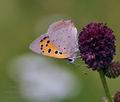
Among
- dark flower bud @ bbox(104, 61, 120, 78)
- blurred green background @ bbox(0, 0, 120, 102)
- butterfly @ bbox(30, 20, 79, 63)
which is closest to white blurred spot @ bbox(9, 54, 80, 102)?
blurred green background @ bbox(0, 0, 120, 102)

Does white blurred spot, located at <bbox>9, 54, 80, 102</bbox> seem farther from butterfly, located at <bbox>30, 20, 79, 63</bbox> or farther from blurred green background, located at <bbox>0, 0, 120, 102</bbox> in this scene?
butterfly, located at <bbox>30, 20, 79, 63</bbox>

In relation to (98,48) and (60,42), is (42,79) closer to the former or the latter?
(60,42)

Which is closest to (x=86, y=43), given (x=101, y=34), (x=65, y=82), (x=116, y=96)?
(x=101, y=34)

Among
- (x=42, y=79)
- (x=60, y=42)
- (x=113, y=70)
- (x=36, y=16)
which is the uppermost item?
(x=36, y=16)

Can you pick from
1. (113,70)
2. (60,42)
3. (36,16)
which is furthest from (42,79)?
(113,70)

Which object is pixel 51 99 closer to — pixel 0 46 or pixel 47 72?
pixel 47 72

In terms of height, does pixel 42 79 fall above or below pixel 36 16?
below
